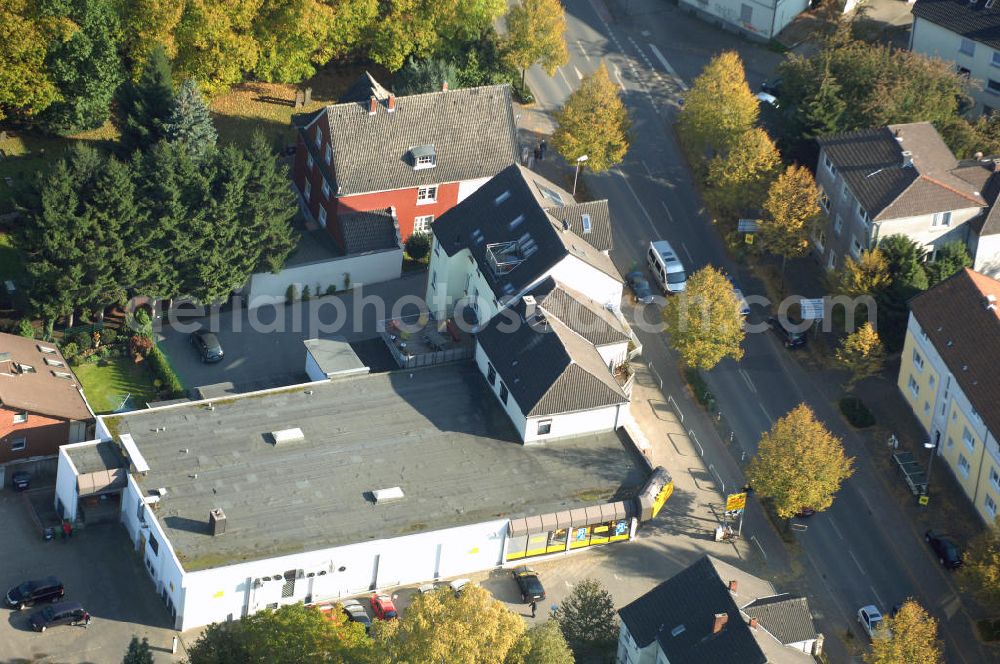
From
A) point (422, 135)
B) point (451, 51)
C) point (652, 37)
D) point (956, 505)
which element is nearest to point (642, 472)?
point (956, 505)

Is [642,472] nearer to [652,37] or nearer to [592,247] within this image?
[592,247]

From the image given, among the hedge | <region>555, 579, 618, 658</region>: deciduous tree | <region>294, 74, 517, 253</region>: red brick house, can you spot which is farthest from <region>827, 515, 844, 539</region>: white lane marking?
the hedge

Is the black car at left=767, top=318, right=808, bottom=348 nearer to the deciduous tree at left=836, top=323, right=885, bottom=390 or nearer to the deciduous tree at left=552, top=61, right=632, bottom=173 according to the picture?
the deciduous tree at left=836, top=323, right=885, bottom=390

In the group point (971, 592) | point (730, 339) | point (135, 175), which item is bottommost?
point (971, 592)

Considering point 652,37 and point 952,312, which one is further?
point 652,37

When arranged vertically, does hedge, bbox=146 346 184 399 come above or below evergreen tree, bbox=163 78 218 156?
below

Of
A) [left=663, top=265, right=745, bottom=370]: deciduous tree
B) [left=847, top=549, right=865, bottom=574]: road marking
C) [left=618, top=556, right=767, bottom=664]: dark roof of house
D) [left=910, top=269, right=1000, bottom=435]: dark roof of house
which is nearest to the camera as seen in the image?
[left=618, top=556, right=767, bottom=664]: dark roof of house
